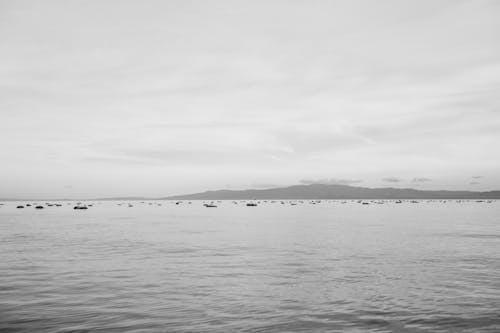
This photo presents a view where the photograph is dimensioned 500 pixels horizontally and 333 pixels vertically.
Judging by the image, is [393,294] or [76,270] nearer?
[393,294]

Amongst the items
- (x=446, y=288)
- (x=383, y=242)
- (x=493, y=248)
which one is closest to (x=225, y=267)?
(x=446, y=288)

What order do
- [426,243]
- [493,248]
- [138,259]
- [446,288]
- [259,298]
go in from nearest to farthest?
[259,298] → [446,288] → [138,259] → [493,248] → [426,243]

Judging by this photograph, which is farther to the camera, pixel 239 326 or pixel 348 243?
pixel 348 243

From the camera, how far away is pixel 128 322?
18.2 meters

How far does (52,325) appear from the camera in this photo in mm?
17672

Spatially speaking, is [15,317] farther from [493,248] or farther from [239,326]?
[493,248]

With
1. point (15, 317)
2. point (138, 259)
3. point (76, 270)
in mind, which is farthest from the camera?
point (138, 259)

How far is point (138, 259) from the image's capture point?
3691 centimetres

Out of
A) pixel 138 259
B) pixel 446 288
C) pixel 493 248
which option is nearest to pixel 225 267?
pixel 138 259

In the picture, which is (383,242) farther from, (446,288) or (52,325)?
(52,325)

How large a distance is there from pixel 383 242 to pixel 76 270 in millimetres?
35525

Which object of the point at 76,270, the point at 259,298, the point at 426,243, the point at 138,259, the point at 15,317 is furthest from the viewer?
the point at 426,243

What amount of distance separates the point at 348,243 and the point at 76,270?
102ft

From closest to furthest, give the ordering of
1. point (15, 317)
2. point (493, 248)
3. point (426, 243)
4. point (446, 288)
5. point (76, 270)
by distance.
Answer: point (15, 317), point (446, 288), point (76, 270), point (493, 248), point (426, 243)
